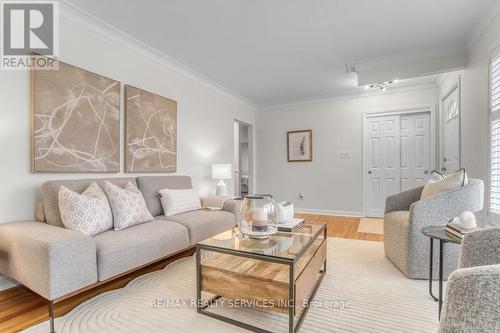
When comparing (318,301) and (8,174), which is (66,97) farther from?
(318,301)

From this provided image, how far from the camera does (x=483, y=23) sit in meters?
2.44

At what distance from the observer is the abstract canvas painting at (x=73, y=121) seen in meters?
2.07

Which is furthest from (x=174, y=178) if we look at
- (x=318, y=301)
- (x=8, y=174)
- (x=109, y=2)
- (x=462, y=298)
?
(x=462, y=298)

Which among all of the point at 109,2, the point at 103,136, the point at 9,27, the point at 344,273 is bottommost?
the point at 344,273

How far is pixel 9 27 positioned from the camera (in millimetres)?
1988

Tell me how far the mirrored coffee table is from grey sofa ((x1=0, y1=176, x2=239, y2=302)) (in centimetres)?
53

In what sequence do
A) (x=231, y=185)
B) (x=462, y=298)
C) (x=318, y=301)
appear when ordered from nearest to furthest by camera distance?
(x=462, y=298) < (x=318, y=301) < (x=231, y=185)

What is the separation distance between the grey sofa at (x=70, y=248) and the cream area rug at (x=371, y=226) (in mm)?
2716

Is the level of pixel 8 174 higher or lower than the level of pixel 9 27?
lower

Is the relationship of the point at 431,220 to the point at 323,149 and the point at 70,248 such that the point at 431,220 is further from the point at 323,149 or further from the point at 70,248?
the point at 323,149

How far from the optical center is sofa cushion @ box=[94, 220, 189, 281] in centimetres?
169

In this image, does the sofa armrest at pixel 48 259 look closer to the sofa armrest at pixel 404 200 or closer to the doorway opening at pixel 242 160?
the sofa armrest at pixel 404 200

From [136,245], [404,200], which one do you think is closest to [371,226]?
[404,200]

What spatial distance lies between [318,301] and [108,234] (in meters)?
1.66
